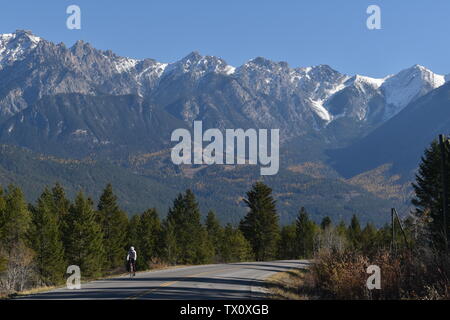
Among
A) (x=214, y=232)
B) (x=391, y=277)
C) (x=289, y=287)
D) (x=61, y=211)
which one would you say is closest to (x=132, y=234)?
(x=61, y=211)

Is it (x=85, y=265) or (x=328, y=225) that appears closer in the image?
(x=85, y=265)

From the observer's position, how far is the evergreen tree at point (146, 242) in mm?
85875

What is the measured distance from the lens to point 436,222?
47.8m

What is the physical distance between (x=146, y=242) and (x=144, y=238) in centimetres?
67

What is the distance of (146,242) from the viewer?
290 ft

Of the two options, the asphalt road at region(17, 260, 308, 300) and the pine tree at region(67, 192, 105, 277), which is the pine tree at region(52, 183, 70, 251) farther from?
the asphalt road at region(17, 260, 308, 300)

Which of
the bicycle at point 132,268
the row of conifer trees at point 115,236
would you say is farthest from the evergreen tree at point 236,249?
the bicycle at point 132,268

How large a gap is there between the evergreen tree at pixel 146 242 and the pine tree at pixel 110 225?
3.32 m

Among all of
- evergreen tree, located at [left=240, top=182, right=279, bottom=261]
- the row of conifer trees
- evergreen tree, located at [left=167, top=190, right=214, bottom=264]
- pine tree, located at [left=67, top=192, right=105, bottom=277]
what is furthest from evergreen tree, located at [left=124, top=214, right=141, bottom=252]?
pine tree, located at [left=67, top=192, right=105, bottom=277]

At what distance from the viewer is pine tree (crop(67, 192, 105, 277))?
225ft
